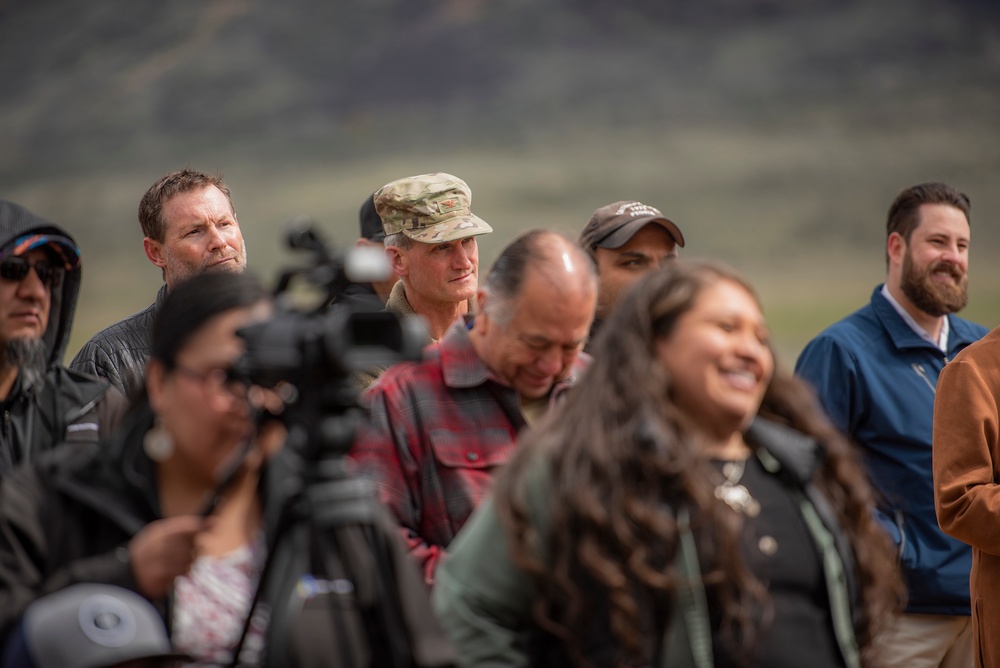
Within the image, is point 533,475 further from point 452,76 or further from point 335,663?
point 452,76

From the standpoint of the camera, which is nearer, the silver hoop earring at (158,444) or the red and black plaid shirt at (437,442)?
the silver hoop earring at (158,444)

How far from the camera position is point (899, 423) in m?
3.41

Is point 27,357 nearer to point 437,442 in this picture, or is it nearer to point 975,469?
point 437,442

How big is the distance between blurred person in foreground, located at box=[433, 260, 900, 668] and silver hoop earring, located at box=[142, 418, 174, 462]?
0.46 metres

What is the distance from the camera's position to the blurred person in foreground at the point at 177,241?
3.22 meters

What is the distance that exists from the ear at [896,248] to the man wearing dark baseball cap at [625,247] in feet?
3.18

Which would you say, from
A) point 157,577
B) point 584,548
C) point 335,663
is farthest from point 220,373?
point 584,548

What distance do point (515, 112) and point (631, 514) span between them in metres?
8.47

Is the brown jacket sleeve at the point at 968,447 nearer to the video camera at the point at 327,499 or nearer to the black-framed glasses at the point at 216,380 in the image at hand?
the video camera at the point at 327,499

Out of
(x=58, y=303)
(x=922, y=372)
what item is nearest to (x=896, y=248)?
(x=922, y=372)

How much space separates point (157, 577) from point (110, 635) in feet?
0.31

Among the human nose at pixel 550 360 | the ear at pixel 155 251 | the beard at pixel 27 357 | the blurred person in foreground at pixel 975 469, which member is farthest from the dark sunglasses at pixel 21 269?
the blurred person in foreground at pixel 975 469

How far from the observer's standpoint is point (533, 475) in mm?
1766

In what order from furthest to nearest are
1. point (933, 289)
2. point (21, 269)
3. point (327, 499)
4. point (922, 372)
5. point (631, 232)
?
point (933, 289), point (922, 372), point (631, 232), point (21, 269), point (327, 499)
